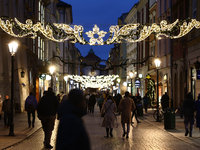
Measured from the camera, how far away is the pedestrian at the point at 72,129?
3809 millimetres

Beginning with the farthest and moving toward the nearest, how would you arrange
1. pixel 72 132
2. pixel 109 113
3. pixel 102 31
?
1. pixel 102 31
2. pixel 109 113
3. pixel 72 132

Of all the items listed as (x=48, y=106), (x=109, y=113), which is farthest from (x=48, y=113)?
(x=109, y=113)

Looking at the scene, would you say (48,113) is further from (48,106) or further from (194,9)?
(194,9)

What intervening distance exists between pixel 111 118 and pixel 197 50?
12.3m

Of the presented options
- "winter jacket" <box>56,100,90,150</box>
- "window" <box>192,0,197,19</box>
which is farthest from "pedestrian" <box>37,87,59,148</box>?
"window" <box>192,0,197,19</box>

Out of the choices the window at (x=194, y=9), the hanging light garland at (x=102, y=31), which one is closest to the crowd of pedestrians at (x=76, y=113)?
the hanging light garland at (x=102, y=31)

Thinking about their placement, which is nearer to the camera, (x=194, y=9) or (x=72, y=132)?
(x=72, y=132)

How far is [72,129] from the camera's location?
12.7 ft

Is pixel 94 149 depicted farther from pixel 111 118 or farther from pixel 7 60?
pixel 7 60

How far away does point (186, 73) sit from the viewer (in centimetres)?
2998

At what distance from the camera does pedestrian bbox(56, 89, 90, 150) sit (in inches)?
150

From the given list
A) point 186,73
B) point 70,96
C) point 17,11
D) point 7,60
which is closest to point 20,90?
point 7,60

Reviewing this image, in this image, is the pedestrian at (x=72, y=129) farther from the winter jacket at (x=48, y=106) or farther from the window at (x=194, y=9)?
the window at (x=194, y=9)

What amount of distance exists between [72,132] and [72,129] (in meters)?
0.04
